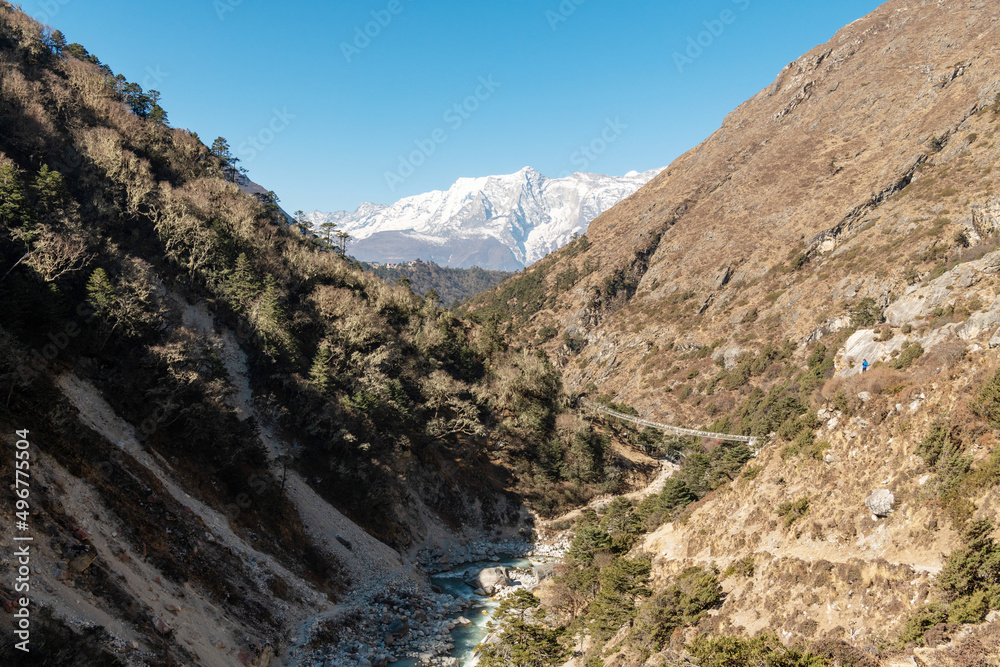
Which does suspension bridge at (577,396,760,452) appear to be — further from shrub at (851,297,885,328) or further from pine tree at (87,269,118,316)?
pine tree at (87,269,118,316)

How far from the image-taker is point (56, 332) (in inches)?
1021

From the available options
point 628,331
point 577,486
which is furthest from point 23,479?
point 628,331

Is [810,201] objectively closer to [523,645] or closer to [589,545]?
[589,545]

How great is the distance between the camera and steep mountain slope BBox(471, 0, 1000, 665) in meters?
14.8

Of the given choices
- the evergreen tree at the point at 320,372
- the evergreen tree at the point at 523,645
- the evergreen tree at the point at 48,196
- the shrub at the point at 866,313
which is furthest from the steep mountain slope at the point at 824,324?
the evergreen tree at the point at 48,196

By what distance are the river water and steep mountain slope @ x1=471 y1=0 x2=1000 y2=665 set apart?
226 inches

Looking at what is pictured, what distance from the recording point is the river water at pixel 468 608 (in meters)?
26.5

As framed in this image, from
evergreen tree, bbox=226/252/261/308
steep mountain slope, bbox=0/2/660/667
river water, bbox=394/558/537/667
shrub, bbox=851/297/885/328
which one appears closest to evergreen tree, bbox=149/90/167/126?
steep mountain slope, bbox=0/2/660/667

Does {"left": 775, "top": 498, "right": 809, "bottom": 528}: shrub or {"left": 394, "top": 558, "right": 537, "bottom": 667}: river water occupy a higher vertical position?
{"left": 775, "top": 498, "right": 809, "bottom": 528}: shrub

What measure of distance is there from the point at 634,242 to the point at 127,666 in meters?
145

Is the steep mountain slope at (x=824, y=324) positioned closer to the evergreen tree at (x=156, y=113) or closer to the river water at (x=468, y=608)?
the river water at (x=468, y=608)

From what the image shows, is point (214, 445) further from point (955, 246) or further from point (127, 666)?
point (955, 246)

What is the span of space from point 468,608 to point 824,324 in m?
72.9

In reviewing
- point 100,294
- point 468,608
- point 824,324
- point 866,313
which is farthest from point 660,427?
point 100,294
